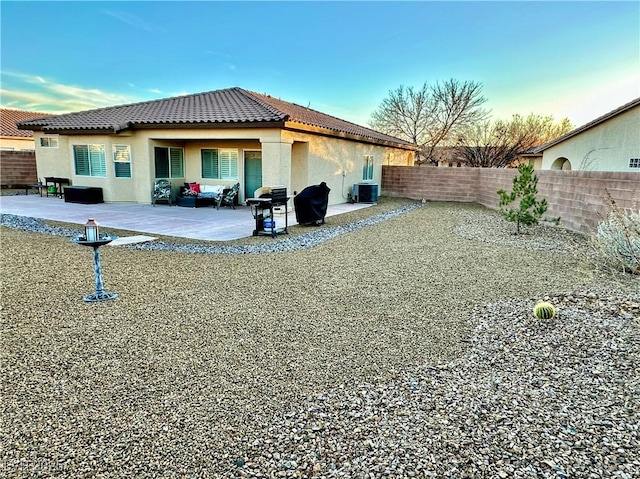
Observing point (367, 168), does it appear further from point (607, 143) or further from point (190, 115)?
point (607, 143)

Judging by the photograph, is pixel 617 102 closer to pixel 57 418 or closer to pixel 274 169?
pixel 274 169

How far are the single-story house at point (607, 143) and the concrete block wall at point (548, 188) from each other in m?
4.16

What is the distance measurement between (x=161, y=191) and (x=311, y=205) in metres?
7.00

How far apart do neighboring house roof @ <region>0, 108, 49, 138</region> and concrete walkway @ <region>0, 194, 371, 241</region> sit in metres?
9.93

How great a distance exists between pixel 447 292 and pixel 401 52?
22246 mm

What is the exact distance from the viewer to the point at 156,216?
41.8ft

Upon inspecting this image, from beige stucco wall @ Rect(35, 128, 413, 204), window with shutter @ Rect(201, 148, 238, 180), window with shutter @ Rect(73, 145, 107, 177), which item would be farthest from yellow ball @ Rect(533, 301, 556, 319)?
window with shutter @ Rect(73, 145, 107, 177)

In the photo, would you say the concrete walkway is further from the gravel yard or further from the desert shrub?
the desert shrub

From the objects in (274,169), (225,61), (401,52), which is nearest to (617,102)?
(401,52)

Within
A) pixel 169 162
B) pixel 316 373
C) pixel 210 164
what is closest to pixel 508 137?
pixel 210 164

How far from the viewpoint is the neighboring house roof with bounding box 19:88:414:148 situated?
535 inches

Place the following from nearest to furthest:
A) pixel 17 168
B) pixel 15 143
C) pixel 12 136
→ pixel 17 168 → pixel 12 136 → pixel 15 143

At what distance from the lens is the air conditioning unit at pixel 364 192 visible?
18.9 metres

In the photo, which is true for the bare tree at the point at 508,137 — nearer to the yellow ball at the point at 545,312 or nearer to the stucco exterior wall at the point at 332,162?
the stucco exterior wall at the point at 332,162
